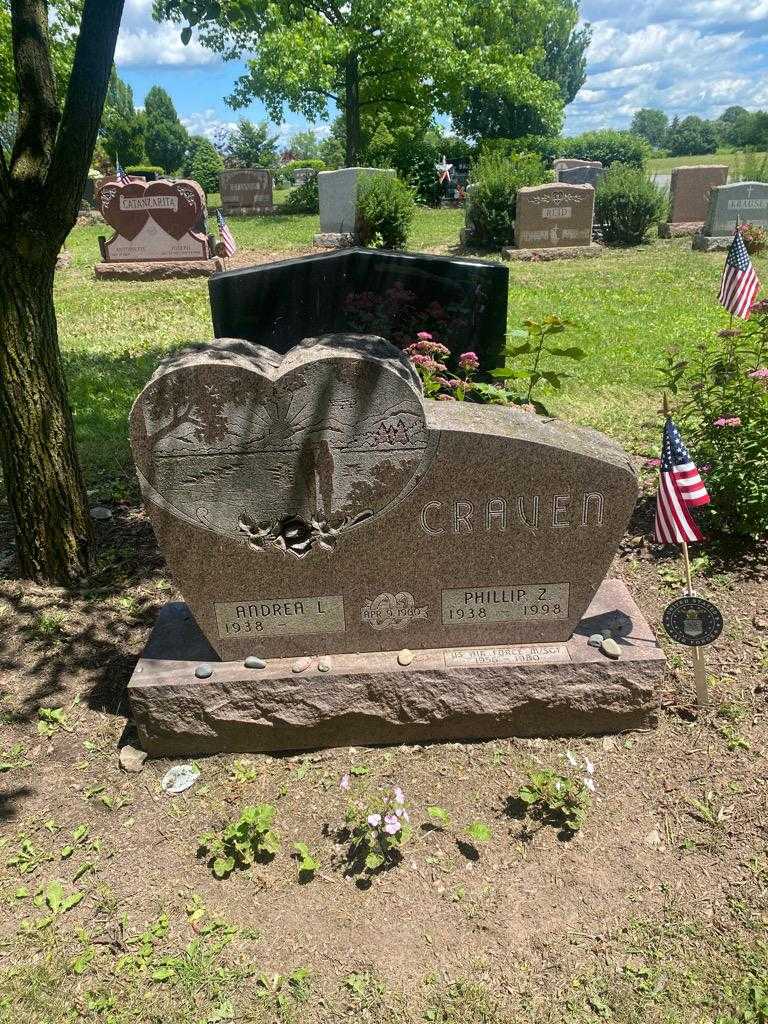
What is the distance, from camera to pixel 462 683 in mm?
3561

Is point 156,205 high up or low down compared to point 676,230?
up

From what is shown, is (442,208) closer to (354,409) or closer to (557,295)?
(557,295)

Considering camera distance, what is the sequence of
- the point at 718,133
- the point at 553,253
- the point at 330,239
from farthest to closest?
the point at 718,133 → the point at 330,239 → the point at 553,253

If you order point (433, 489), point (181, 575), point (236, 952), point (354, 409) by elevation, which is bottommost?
point (236, 952)

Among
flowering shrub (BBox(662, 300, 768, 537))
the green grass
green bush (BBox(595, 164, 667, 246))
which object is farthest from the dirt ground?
green bush (BBox(595, 164, 667, 246))

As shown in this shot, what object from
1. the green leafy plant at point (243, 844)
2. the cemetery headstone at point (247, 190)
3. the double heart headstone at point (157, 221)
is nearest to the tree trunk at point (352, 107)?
the cemetery headstone at point (247, 190)

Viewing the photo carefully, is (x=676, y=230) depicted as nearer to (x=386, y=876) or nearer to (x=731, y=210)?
(x=731, y=210)

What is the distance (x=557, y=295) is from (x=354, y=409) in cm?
1058

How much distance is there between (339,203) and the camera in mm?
19578

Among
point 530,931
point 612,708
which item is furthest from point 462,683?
point 530,931

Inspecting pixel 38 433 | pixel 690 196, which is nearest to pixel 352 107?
pixel 690 196

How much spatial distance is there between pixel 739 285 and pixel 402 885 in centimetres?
472

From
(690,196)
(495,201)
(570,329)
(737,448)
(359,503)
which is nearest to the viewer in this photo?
(359,503)

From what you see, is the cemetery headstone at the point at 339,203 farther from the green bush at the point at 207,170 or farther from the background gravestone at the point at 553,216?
the green bush at the point at 207,170
